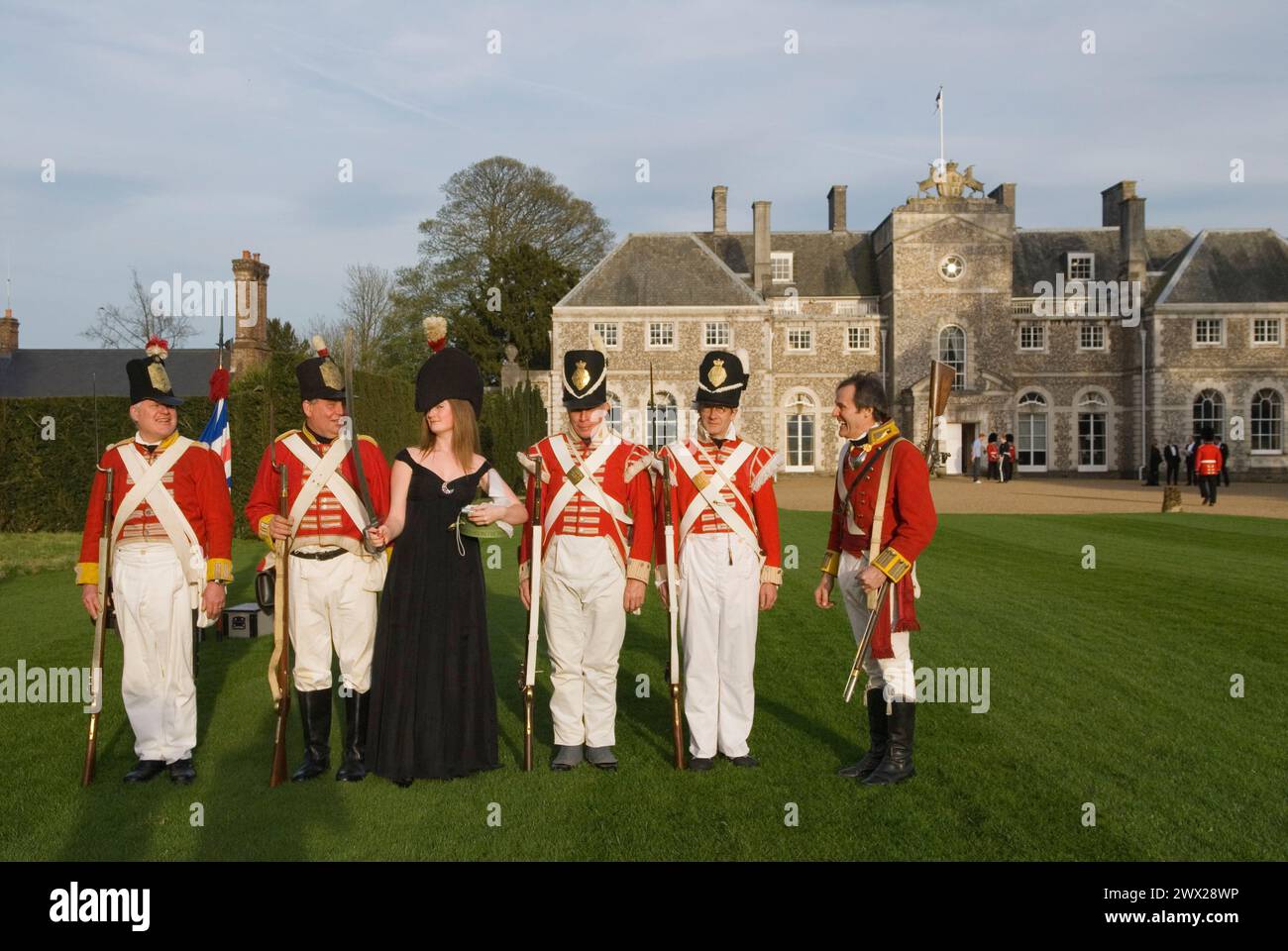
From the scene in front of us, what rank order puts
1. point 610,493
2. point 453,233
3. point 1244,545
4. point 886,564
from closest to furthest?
point 886,564 < point 610,493 < point 1244,545 < point 453,233

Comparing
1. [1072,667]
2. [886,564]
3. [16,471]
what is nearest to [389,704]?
[886,564]

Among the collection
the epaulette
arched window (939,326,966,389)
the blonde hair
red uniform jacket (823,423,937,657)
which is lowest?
red uniform jacket (823,423,937,657)

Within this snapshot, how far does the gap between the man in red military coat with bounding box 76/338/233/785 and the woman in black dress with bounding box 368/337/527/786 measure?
0.97 metres

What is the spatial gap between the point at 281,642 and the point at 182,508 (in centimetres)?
88

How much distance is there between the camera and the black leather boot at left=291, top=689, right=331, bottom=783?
5.67 metres

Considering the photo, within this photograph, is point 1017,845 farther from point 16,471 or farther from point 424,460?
point 16,471

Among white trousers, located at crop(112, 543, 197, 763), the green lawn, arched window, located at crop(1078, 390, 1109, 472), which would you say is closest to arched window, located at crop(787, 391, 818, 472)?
arched window, located at crop(1078, 390, 1109, 472)

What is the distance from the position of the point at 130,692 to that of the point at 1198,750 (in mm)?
5746

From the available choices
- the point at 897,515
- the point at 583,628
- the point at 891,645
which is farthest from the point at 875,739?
the point at 583,628

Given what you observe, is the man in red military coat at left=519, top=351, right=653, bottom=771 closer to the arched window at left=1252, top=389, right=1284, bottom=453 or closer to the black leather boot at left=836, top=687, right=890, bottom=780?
the black leather boot at left=836, top=687, right=890, bottom=780

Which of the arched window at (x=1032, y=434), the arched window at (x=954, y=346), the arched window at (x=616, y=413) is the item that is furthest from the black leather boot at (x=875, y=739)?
the arched window at (x=1032, y=434)

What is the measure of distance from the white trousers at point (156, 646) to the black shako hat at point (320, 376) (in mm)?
1102

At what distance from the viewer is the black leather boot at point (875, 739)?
5.66 meters
